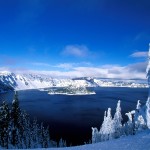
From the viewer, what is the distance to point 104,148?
94.2 feet

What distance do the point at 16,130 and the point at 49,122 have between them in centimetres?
9307

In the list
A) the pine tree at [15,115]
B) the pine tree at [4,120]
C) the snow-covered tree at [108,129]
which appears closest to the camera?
the pine tree at [4,120]

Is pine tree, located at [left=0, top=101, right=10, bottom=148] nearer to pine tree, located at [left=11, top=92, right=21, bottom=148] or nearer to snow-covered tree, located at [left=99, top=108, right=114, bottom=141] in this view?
pine tree, located at [left=11, top=92, right=21, bottom=148]

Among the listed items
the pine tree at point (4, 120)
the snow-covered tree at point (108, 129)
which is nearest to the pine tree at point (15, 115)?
the pine tree at point (4, 120)

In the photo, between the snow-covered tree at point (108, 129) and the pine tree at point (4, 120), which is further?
the snow-covered tree at point (108, 129)

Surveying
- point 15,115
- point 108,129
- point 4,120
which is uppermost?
point 15,115

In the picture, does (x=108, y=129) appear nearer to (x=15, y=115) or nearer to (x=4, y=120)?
(x=15, y=115)

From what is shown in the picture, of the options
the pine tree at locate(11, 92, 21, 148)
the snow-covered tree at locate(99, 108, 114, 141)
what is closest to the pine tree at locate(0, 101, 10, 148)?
the pine tree at locate(11, 92, 21, 148)

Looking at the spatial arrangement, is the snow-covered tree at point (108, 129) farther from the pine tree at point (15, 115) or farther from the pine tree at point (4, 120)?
the pine tree at point (4, 120)

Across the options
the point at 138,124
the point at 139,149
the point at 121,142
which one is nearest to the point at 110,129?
the point at 138,124

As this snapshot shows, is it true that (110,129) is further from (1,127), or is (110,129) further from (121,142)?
(121,142)

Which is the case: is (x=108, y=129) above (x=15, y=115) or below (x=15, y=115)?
below

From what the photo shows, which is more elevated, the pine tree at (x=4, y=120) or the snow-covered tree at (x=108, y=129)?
the pine tree at (x=4, y=120)

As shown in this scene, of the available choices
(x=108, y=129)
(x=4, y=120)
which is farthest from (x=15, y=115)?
(x=108, y=129)
